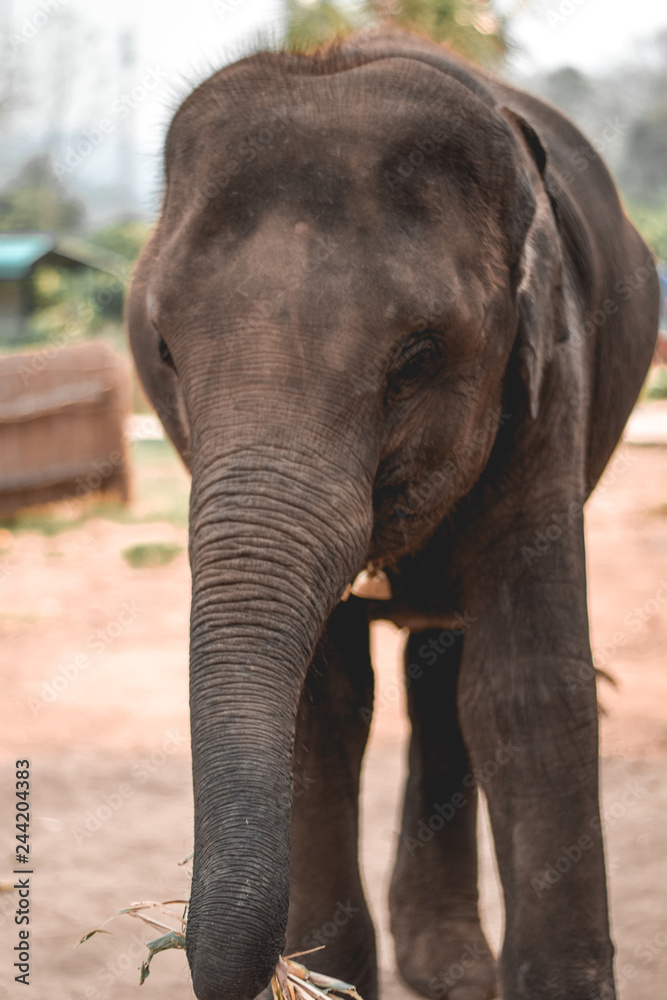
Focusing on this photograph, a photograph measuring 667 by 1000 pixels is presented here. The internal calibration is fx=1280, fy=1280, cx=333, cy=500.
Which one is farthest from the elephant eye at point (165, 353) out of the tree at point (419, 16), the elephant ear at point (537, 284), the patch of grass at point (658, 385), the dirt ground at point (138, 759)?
the patch of grass at point (658, 385)

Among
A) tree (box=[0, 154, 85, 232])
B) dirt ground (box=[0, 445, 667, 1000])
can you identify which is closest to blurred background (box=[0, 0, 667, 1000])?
dirt ground (box=[0, 445, 667, 1000])

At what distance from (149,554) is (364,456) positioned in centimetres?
783

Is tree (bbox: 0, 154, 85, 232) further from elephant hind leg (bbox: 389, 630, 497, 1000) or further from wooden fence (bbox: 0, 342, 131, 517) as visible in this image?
elephant hind leg (bbox: 389, 630, 497, 1000)

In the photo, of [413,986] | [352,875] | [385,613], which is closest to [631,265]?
[385,613]

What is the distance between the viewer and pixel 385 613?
349cm

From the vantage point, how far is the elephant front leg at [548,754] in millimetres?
3020

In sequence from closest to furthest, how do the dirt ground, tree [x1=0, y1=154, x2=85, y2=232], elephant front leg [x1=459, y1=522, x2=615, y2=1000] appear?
elephant front leg [x1=459, y1=522, x2=615, y2=1000], the dirt ground, tree [x1=0, y1=154, x2=85, y2=232]

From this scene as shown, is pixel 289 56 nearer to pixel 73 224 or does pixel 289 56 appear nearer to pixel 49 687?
pixel 49 687

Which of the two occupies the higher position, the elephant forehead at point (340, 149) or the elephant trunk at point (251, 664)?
the elephant forehead at point (340, 149)

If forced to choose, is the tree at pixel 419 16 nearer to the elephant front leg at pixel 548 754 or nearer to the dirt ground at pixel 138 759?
the dirt ground at pixel 138 759

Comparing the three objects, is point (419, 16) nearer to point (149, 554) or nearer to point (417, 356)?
point (149, 554)

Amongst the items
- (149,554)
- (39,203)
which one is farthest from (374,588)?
(39,203)

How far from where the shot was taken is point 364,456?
242 centimetres

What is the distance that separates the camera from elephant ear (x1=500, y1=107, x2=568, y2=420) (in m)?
2.76
